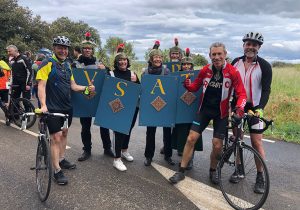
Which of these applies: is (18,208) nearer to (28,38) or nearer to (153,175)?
(153,175)

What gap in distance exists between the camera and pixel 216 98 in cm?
486

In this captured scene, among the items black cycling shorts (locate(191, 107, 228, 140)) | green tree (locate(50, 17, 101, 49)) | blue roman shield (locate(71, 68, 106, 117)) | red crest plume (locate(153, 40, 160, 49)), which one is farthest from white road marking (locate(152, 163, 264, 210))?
green tree (locate(50, 17, 101, 49))

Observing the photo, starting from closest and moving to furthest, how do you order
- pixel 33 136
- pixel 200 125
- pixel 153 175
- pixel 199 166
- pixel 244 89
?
pixel 244 89, pixel 200 125, pixel 153 175, pixel 199 166, pixel 33 136

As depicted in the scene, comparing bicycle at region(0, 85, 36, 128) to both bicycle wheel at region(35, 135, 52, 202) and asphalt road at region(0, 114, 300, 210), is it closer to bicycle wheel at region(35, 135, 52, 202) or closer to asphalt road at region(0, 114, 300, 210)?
asphalt road at region(0, 114, 300, 210)

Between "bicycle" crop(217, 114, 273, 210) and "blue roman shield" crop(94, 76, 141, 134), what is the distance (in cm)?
163

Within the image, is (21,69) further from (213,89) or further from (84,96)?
(213,89)

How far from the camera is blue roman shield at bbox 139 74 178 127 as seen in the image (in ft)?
18.1

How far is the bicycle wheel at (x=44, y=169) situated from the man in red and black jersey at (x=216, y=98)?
1.79 meters

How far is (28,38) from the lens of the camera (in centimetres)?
4631

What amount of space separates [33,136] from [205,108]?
4.47m

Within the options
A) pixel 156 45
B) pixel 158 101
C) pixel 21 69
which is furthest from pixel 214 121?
pixel 21 69

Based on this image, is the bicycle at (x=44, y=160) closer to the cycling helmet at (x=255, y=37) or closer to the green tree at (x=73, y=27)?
the cycling helmet at (x=255, y=37)

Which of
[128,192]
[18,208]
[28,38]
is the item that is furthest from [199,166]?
[28,38]

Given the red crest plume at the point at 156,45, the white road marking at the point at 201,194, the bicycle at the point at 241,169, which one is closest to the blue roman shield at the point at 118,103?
the red crest plume at the point at 156,45
